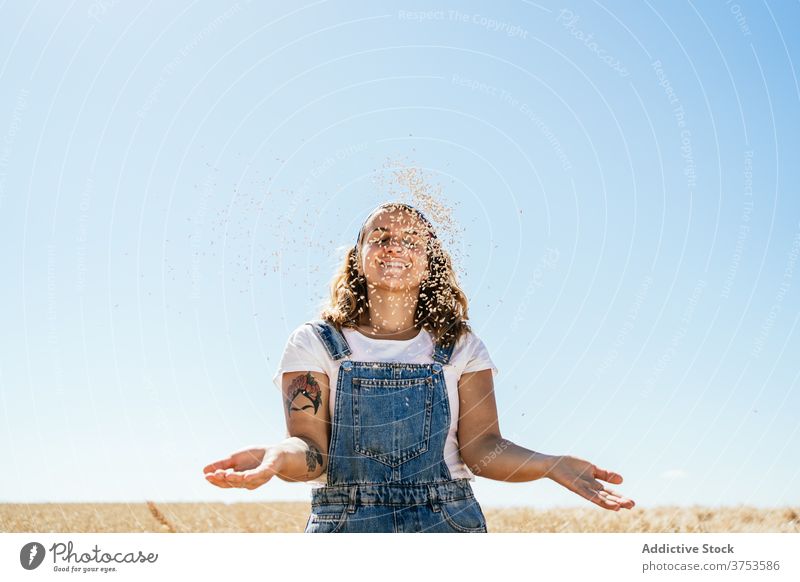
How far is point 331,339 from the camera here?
4.19 meters

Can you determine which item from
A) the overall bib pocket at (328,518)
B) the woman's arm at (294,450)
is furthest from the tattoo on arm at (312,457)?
the overall bib pocket at (328,518)

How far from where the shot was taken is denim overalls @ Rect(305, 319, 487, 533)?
3914 mm

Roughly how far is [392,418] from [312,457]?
46cm

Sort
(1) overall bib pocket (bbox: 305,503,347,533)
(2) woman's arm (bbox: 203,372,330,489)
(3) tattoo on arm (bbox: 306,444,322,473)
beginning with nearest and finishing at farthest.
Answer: (2) woman's arm (bbox: 203,372,330,489)
(3) tattoo on arm (bbox: 306,444,322,473)
(1) overall bib pocket (bbox: 305,503,347,533)

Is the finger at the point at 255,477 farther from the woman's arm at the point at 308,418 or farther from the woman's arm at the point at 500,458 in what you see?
the woman's arm at the point at 500,458

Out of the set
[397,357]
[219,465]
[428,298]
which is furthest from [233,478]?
[428,298]

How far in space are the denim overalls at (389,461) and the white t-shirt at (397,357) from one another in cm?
5

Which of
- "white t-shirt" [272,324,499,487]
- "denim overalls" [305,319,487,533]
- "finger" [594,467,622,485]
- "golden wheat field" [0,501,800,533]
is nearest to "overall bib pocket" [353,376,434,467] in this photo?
"denim overalls" [305,319,487,533]

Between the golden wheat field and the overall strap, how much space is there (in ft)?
5.37

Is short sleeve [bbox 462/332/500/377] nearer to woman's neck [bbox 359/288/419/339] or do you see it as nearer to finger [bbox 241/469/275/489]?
woman's neck [bbox 359/288/419/339]
